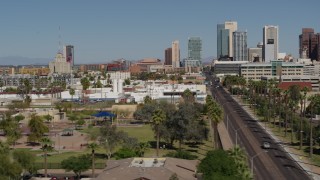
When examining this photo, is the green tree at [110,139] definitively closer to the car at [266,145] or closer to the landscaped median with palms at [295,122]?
the car at [266,145]

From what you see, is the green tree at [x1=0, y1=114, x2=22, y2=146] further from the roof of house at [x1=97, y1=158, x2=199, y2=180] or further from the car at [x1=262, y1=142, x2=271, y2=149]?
the car at [x1=262, y1=142, x2=271, y2=149]

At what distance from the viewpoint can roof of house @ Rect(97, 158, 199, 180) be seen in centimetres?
4878

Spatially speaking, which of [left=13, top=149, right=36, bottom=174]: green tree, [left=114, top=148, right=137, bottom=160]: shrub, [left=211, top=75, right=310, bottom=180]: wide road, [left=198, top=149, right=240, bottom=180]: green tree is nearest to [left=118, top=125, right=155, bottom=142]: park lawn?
[left=211, top=75, right=310, bottom=180]: wide road

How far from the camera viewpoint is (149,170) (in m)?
50.1

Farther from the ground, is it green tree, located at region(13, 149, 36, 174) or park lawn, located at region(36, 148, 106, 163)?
green tree, located at region(13, 149, 36, 174)

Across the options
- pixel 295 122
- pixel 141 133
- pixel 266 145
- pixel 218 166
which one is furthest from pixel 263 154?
pixel 141 133

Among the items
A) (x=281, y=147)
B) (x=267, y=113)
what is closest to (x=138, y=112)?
(x=267, y=113)

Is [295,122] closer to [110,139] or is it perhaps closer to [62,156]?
[110,139]

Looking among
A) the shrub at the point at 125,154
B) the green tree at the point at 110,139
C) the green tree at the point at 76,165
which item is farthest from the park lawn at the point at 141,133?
the green tree at the point at 76,165

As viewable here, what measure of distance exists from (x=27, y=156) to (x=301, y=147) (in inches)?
1647

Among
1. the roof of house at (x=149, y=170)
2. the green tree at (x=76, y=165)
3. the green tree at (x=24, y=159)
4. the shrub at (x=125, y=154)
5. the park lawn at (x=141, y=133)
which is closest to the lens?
the roof of house at (x=149, y=170)

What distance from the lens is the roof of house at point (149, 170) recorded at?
160 feet

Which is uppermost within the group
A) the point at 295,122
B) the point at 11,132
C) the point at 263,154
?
the point at 295,122

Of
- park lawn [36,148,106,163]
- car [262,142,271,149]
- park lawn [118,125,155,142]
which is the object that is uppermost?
car [262,142,271,149]
